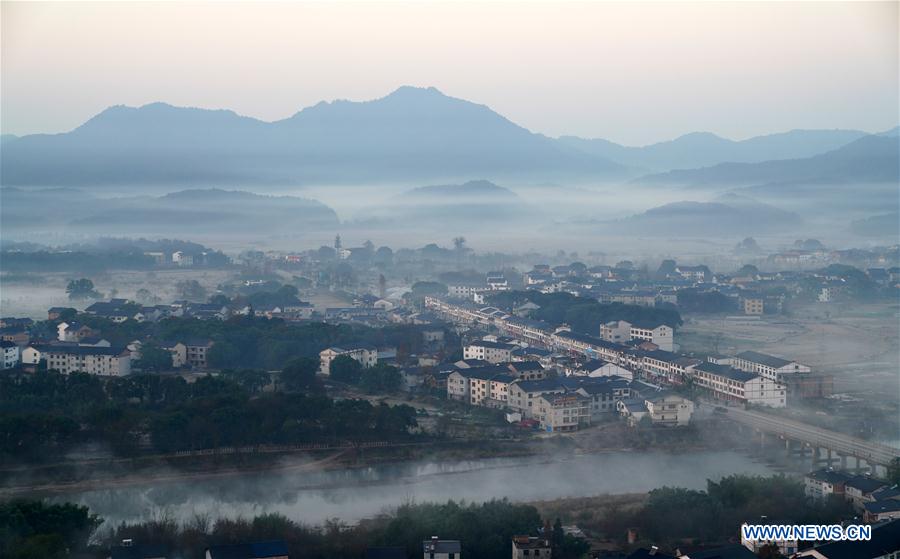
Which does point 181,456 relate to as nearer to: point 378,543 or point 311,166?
point 378,543

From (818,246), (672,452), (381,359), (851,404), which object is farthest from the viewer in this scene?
(818,246)

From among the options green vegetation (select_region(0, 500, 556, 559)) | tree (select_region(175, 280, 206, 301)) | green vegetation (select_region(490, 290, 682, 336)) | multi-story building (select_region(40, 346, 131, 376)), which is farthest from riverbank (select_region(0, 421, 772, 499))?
tree (select_region(175, 280, 206, 301))

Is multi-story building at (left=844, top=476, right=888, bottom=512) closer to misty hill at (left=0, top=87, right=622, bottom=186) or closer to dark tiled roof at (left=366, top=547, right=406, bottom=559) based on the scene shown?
dark tiled roof at (left=366, top=547, right=406, bottom=559)

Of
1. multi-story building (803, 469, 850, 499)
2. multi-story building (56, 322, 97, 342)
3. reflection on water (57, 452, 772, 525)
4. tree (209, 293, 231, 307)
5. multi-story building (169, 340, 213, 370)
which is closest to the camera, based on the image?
multi-story building (803, 469, 850, 499)

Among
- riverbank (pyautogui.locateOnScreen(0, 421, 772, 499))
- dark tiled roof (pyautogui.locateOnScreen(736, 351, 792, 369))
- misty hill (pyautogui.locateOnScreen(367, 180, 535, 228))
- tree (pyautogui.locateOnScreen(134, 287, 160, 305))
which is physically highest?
misty hill (pyautogui.locateOnScreen(367, 180, 535, 228))

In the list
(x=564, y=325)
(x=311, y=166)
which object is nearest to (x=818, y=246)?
(x=564, y=325)

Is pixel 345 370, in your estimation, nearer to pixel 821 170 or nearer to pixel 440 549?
pixel 440 549

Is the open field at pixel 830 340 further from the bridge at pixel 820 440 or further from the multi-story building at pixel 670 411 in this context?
the multi-story building at pixel 670 411

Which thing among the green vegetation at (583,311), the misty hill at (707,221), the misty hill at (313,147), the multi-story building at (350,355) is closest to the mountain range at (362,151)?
the misty hill at (313,147)
